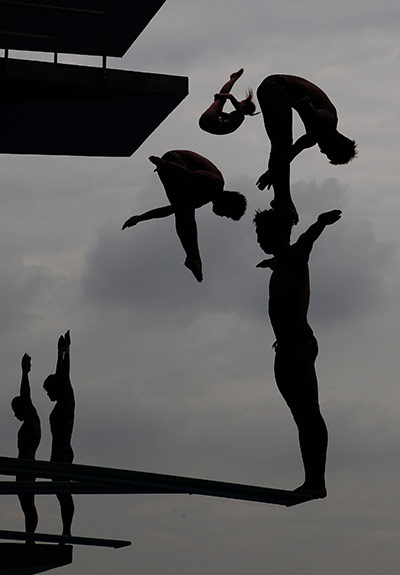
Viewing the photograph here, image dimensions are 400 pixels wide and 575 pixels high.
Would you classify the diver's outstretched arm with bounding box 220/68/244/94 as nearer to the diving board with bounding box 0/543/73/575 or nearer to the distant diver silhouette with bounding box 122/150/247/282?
the distant diver silhouette with bounding box 122/150/247/282

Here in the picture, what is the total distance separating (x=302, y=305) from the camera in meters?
14.6

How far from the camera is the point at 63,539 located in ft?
71.7

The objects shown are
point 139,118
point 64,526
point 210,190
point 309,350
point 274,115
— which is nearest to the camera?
point 309,350

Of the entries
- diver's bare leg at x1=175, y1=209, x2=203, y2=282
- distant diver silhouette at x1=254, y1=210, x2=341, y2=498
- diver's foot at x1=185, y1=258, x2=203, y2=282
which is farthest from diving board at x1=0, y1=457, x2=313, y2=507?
diver's bare leg at x1=175, y1=209, x2=203, y2=282

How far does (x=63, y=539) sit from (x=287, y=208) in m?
9.07

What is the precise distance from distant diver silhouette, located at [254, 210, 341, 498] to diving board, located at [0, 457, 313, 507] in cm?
35

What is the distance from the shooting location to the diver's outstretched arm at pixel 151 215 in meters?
17.5

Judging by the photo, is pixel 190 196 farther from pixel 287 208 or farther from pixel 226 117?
pixel 287 208

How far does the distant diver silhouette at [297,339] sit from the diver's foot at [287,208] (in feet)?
0.38

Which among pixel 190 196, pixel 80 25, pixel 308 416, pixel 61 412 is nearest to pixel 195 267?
pixel 190 196

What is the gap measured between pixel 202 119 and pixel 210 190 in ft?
3.16

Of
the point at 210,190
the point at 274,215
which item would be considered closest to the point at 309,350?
the point at 274,215

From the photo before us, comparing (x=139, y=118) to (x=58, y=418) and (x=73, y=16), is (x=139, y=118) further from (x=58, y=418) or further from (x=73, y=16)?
(x=58, y=418)

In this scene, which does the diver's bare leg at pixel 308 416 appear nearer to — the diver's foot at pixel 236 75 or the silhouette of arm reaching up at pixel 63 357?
the diver's foot at pixel 236 75
